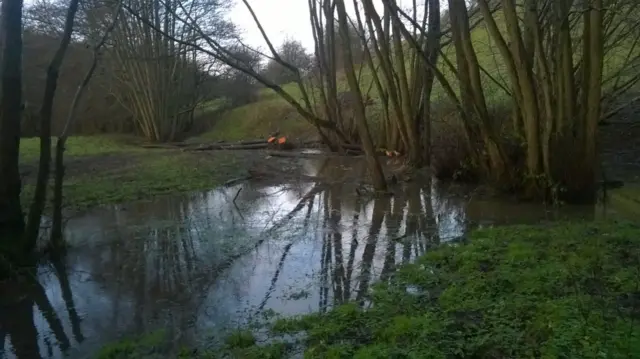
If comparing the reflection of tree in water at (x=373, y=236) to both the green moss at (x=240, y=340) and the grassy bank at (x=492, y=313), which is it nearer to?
the grassy bank at (x=492, y=313)

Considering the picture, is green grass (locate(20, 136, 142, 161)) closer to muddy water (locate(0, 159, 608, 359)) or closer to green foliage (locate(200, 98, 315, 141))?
green foliage (locate(200, 98, 315, 141))

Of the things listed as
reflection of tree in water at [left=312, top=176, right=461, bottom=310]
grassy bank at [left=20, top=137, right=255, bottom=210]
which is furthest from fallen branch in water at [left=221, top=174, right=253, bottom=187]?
reflection of tree in water at [left=312, top=176, right=461, bottom=310]

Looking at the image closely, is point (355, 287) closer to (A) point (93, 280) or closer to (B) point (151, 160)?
(A) point (93, 280)

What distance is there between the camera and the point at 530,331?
174 inches

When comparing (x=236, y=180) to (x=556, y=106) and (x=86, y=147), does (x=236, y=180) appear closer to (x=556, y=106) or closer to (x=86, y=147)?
(x=556, y=106)

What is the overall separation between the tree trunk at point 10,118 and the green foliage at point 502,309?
424cm

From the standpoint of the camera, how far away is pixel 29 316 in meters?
6.00

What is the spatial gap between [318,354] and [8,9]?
5.91 metres

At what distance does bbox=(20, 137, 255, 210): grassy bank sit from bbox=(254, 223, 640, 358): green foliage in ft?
26.3

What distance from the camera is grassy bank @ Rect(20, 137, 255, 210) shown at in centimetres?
1312

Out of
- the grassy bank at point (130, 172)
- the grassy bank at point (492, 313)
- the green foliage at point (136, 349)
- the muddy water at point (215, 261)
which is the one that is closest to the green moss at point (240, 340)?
the grassy bank at point (492, 313)

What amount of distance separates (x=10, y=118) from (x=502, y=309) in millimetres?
6203

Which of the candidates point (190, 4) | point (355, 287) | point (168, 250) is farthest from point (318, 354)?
point (190, 4)

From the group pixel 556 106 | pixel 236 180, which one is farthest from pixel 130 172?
pixel 556 106
